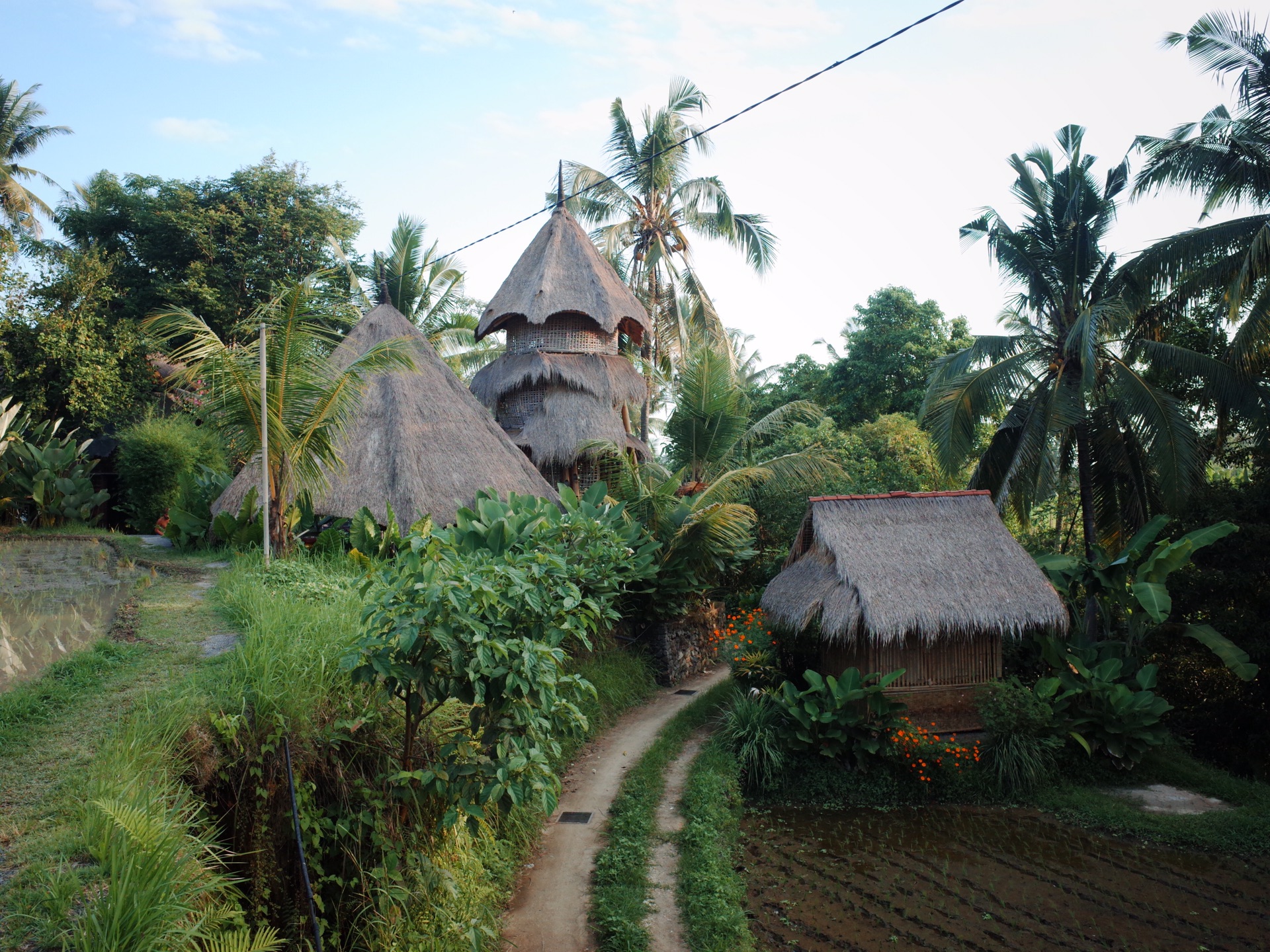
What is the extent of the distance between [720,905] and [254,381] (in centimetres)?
609

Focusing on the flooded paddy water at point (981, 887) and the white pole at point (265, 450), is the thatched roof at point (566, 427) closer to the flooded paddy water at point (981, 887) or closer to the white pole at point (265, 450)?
the white pole at point (265, 450)

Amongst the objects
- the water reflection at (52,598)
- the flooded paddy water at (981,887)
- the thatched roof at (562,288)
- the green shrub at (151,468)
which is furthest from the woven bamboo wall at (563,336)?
the flooded paddy water at (981,887)

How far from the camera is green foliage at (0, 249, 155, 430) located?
53.6ft

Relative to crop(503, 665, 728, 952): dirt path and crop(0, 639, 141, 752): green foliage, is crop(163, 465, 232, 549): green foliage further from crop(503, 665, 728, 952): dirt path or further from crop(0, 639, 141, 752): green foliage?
crop(503, 665, 728, 952): dirt path

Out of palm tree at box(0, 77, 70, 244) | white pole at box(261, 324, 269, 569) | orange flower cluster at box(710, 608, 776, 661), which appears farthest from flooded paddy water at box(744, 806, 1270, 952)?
palm tree at box(0, 77, 70, 244)

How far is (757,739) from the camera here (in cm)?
768

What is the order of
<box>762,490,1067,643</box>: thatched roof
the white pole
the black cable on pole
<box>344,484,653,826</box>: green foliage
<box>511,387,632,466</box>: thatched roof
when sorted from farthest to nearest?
<box>511,387,632,466</box>: thatched roof
<box>762,490,1067,643</box>: thatched roof
the white pole
<box>344,484,653,826</box>: green foliage
the black cable on pole

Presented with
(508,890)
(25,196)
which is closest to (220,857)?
(508,890)

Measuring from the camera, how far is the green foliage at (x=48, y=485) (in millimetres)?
12664

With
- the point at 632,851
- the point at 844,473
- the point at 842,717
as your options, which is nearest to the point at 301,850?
the point at 632,851

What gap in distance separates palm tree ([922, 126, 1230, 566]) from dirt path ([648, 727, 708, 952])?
270 inches

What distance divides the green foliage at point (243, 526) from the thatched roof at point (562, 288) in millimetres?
6575

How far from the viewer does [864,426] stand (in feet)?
52.4

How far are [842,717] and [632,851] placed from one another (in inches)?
105
